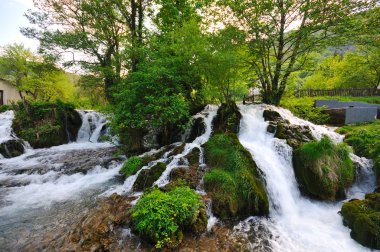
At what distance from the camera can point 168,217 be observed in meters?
4.74

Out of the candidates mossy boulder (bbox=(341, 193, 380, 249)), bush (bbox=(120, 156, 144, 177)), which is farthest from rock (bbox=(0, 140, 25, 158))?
mossy boulder (bbox=(341, 193, 380, 249))

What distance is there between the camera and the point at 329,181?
23.2 ft

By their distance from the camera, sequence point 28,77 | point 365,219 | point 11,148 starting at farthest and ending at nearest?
1. point 28,77
2. point 11,148
3. point 365,219

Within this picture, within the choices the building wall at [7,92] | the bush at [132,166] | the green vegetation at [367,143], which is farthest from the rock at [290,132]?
the building wall at [7,92]

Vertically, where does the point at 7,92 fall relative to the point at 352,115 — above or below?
above

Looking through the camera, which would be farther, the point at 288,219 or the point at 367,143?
the point at 367,143

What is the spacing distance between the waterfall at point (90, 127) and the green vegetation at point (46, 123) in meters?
0.40

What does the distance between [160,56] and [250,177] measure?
736cm

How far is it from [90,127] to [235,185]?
46.2ft

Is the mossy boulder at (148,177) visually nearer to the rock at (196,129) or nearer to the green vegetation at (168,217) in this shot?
the green vegetation at (168,217)

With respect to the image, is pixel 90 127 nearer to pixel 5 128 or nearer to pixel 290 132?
pixel 5 128

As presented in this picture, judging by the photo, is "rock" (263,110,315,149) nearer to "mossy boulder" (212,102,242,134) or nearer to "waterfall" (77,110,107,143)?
"mossy boulder" (212,102,242,134)

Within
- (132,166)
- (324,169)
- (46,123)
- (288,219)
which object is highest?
(46,123)

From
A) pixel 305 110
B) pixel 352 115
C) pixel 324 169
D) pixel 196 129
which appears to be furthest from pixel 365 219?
pixel 305 110
